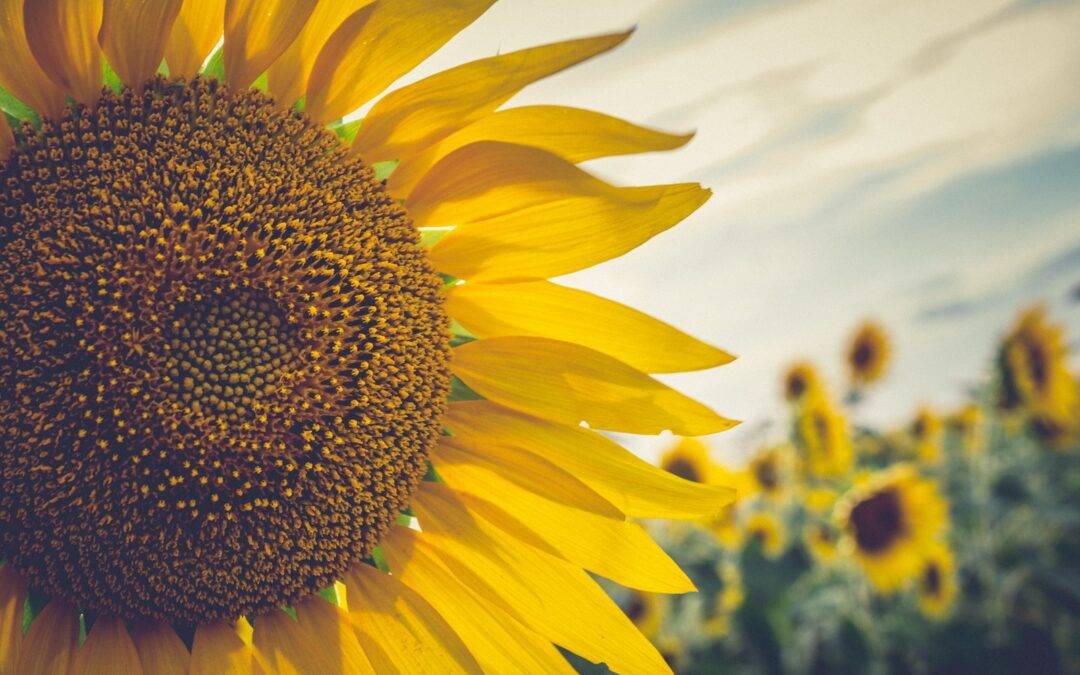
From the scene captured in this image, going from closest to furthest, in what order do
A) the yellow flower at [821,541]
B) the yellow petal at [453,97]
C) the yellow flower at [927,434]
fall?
1. the yellow petal at [453,97]
2. the yellow flower at [821,541]
3. the yellow flower at [927,434]

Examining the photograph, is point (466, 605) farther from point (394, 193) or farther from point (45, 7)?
point (45, 7)

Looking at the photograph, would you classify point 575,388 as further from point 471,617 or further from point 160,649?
point 160,649

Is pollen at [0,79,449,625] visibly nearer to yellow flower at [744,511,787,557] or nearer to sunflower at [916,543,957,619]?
yellow flower at [744,511,787,557]

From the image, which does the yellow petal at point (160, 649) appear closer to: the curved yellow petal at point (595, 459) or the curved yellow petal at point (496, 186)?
the curved yellow petal at point (595, 459)

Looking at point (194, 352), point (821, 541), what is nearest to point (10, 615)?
point (194, 352)

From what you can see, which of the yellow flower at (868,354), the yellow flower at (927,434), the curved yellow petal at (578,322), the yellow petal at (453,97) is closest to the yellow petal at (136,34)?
the yellow petal at (453,97)

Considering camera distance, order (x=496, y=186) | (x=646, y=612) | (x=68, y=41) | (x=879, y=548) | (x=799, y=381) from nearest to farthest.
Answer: (x=68, y=41), (x=496, y=186), (x=646, y=612), (x=879, y=548), (x=799, y=381)

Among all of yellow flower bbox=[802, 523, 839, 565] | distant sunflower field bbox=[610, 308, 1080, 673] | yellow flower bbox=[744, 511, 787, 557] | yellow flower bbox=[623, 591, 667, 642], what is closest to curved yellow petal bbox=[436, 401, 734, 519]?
distant sunflower field bbox=[610, 308, 1080, 673]
